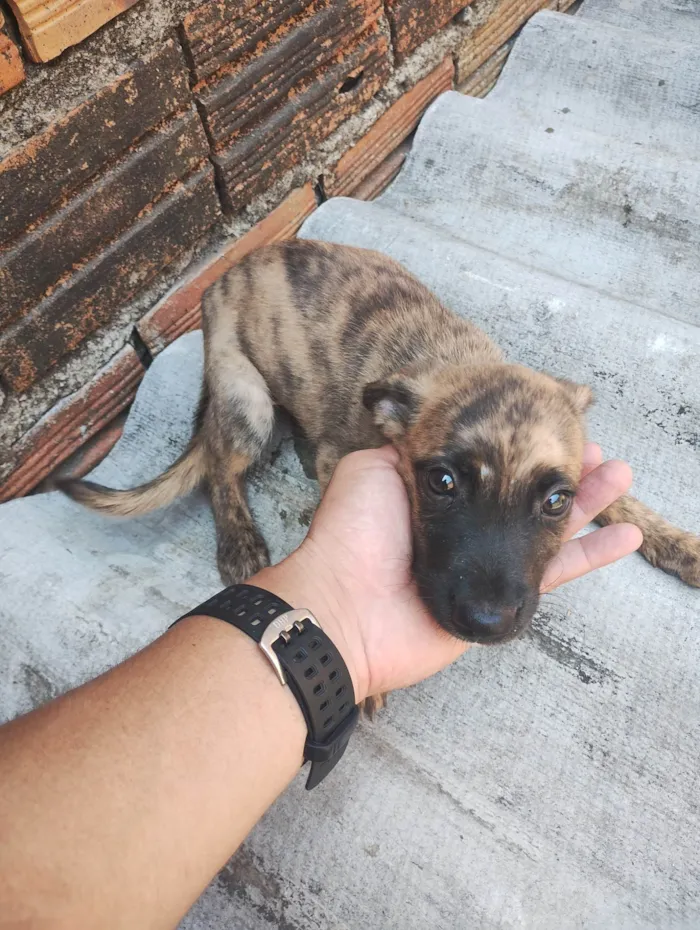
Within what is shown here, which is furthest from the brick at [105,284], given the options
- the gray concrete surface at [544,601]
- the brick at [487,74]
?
the brick at [487,74]

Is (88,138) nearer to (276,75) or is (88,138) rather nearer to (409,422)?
(276,75)

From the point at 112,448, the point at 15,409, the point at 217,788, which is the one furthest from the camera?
the point at 112,448

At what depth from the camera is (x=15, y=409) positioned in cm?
250

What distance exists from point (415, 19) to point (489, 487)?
8.01ft

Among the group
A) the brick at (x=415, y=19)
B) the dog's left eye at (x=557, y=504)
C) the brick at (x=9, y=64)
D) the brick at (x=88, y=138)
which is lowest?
the dog's left eye at (x=557, y=504)

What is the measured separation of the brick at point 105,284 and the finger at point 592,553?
1.80 metres

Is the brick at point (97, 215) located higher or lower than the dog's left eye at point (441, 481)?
higher

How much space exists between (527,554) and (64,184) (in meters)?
1.83

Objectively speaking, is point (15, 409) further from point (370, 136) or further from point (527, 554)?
point (370, 136)

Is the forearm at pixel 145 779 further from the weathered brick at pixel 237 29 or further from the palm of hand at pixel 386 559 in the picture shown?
the weathered brick at pixel 237 29

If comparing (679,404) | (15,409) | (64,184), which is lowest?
(679,404)

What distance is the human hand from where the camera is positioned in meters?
1.79

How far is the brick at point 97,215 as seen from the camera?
7.59 ft

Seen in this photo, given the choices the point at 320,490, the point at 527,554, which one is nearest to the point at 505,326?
the point at 320,490
